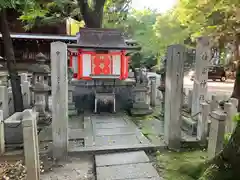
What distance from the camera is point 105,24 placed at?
19.7 m

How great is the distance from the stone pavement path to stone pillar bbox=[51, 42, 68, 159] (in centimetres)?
90

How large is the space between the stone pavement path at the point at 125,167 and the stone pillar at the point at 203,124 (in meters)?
1.69

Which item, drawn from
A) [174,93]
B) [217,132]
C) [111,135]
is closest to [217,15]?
[174,93]

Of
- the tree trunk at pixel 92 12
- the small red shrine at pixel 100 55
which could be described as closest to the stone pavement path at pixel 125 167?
the small red shrine at pixel 100 55

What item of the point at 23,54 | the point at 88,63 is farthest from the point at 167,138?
the point at 23,54

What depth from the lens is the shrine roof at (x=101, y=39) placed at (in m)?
10.0

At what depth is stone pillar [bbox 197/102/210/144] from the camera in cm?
574

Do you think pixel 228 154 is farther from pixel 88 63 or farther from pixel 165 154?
pixel 88 63

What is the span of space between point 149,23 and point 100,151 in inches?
814

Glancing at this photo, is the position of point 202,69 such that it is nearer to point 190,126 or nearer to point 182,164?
point 190,126

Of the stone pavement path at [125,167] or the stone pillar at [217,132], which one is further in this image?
the stone pavement path at [125,167]

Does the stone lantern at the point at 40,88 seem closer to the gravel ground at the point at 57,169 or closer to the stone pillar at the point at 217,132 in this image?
the gravel ground at the point at 57,169

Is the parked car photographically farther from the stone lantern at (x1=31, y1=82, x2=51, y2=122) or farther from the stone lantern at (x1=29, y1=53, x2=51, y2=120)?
the stone lantern at (x1=31, y1=82, x2=51, y2=122)

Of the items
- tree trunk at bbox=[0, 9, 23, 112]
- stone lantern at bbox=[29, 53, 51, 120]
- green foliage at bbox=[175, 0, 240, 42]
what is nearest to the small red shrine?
stone lantern at bbox=[29, 53, 51, 120]
